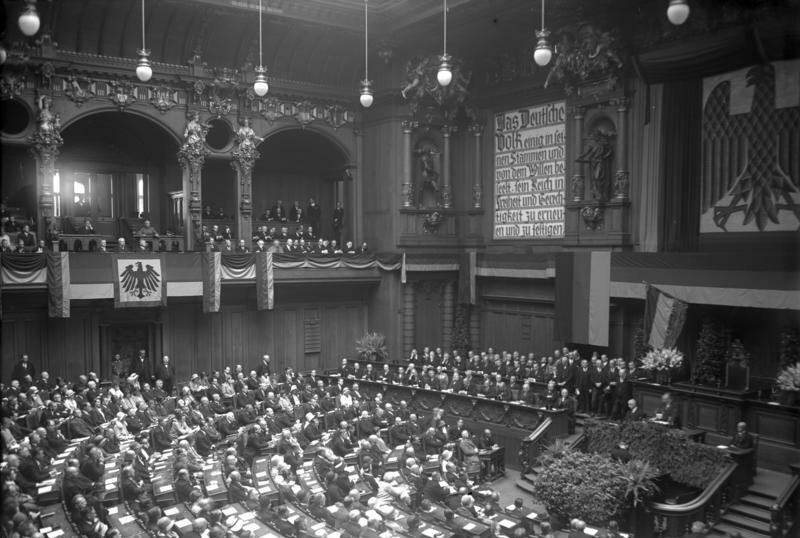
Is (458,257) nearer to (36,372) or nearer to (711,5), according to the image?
(711,5)

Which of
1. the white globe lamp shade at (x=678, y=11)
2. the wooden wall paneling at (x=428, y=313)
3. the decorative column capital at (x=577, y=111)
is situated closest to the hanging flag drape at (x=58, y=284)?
the wooden wall paneling at (x=428, y=313)

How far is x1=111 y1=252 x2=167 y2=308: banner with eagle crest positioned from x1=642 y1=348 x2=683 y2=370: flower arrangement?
15.7 m

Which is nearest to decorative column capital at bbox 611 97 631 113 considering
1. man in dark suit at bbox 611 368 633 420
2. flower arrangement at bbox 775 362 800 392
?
man in dark suit at bbox 611 368 633 420

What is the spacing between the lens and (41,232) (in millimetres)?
23219

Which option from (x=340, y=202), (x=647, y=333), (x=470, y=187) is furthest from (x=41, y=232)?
(x=647, y=333)

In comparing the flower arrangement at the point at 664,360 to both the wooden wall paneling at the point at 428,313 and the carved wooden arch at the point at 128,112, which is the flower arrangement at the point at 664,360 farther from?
the carved wooden arch at the point at 128,112

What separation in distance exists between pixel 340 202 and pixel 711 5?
17.5 m

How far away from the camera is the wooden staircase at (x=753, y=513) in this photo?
44.6ft

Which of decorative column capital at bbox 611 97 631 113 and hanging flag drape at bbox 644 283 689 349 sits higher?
decorative column capital at bbox 611 97 631 113

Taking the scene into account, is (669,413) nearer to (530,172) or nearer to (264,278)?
(530,172)

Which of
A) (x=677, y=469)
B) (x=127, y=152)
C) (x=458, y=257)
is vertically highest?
(x=127, y=152)

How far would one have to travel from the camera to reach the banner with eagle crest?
22.5m

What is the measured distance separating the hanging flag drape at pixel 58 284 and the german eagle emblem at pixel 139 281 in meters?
1.69

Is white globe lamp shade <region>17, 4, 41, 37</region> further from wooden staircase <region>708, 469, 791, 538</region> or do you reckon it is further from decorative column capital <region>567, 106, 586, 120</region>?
decorative column capital <region>567, 106, 586, 120</region>
